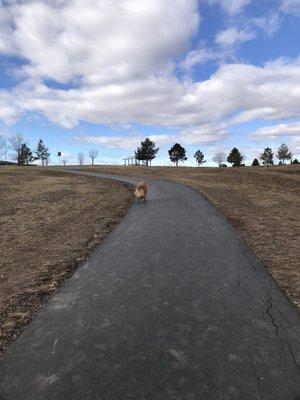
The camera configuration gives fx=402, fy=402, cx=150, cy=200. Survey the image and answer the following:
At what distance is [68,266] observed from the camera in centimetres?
1054

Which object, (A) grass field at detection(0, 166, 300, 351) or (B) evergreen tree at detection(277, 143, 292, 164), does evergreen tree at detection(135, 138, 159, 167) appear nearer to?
(B) evergreen tree at detection(277, 143, 292, 164)

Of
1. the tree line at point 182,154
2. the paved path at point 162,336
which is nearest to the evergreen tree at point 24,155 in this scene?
the tree line at point 182,154

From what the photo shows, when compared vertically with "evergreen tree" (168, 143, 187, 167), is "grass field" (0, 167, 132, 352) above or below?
below

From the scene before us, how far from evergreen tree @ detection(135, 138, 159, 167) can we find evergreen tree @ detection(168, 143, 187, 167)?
9.15m

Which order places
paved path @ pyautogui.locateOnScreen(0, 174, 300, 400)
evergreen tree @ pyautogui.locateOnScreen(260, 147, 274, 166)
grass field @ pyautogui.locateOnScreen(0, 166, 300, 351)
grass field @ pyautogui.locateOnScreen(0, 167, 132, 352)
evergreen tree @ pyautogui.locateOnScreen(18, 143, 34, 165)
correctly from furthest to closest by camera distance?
1. evergreen tree @ pyautogui.locateOnScreen(18, 143, 34, 165)
2. evergreen tree @ pyautogui.locateOnScreen(260, 147, 274, 166)
3. grass field @ pyautogui.locateOnScreen(0, 166, 300, 351)
4. grass field @ pyautogui.locateOnScreen(0, 167, 132, 352)
5. paved path @ pyautogui.locateOnScreen(0, 174, 300, 400)

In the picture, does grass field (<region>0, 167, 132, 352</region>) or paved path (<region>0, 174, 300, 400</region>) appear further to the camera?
grass field (<region>0, 167, 132, 352</region>)

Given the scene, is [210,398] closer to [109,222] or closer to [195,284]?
[195,284]

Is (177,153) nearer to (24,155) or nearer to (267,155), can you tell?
(267,155)

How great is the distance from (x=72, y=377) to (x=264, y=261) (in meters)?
6.74

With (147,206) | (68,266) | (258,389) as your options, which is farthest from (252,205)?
(258,389)

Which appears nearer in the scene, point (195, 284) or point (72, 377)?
point (72, 377)

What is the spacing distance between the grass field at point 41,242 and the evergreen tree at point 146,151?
8111cm

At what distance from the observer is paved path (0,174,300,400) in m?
5.19

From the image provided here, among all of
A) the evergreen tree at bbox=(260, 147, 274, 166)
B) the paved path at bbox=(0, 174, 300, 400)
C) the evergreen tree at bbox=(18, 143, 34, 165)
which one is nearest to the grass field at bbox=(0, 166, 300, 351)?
the paved path at bbox=(0, 174, 300, 400)
